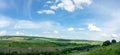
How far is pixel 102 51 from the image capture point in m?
180

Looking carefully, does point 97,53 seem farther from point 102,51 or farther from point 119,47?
point 119,47

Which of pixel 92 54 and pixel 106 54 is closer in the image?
pixel 106 54

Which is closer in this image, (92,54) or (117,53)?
(117,53)

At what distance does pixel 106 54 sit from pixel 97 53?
11.3 meters

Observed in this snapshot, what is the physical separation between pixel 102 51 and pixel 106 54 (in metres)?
11.4

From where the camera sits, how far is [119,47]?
17675 cm

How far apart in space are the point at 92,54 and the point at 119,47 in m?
21.3

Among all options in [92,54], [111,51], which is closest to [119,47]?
[111,51]

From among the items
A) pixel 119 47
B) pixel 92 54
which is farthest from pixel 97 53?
pixel 119 47

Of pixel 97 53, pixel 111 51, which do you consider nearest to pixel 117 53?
pixel 111 51

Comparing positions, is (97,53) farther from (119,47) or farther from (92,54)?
(119,47)

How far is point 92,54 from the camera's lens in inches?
7047

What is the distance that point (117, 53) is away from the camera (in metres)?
165

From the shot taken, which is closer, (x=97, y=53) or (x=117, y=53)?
(x=117, y=53)
